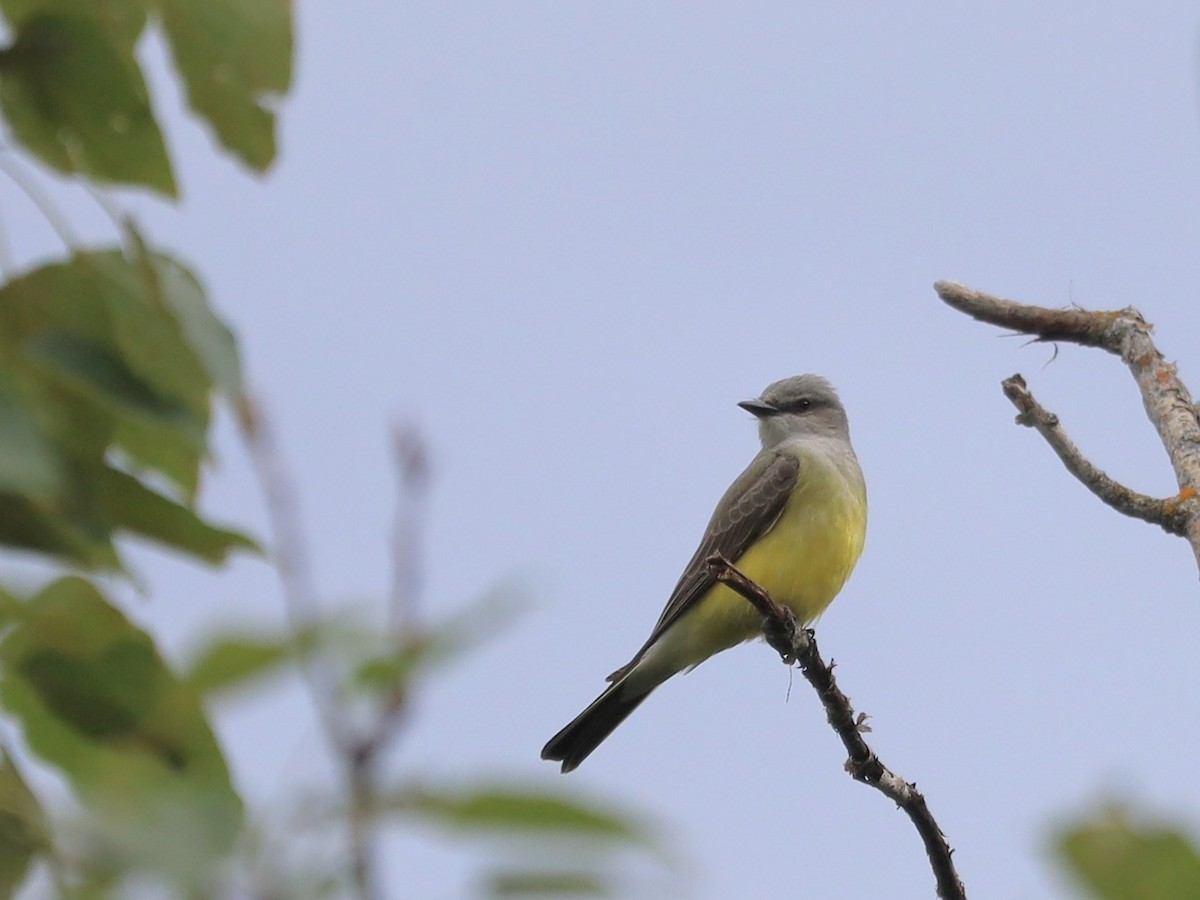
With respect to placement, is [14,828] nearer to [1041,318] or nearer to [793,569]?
[1041,318]

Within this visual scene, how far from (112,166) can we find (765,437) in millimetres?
8001

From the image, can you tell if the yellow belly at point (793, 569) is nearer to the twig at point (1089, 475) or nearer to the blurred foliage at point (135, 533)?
the twig at point (1089, 475)

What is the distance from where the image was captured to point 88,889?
1.00m

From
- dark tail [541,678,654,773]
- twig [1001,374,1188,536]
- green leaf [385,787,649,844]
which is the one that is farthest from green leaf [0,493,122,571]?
dark tail [541,678,654,773]

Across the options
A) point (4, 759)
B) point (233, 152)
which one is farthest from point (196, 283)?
point (4, 759)

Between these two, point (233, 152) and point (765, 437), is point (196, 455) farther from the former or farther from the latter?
point (765, 437)

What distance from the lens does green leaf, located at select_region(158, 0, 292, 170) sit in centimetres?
169

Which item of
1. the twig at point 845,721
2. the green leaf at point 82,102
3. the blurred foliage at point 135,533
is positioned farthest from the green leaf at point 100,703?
the twig at point 845,721

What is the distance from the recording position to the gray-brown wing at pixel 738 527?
7.97 m

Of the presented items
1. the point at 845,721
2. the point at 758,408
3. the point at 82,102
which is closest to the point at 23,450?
the point at 82,102

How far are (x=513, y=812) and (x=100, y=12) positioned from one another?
1.09m

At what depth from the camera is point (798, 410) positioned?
31.7 feet

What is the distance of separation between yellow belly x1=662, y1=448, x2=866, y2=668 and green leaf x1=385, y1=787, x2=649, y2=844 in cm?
682

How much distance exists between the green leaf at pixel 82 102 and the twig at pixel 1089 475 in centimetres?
338
